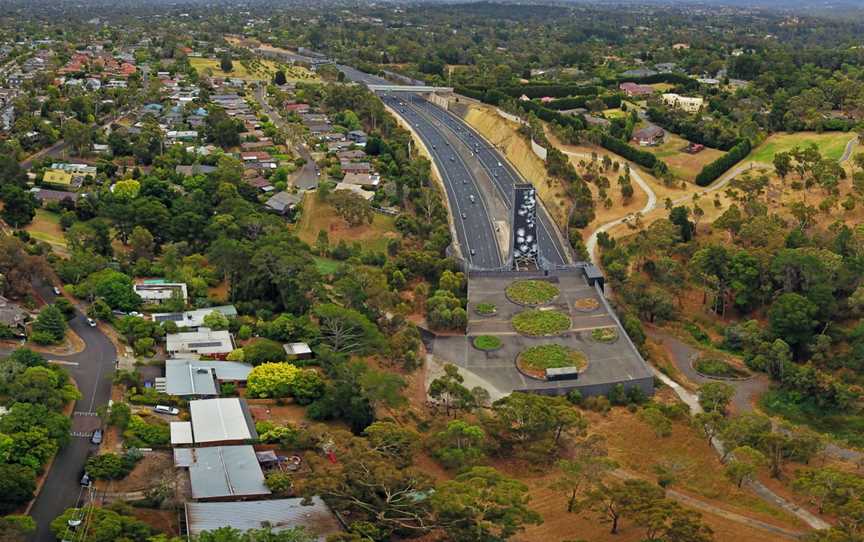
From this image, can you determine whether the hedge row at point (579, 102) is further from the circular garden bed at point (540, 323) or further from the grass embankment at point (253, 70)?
the circular garden bed at point (540, 323)

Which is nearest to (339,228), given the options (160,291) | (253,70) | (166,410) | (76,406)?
(160,291)

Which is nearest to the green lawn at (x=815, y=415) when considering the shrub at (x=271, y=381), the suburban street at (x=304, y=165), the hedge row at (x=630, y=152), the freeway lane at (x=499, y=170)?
the freeway lane at (x=499, y=170)

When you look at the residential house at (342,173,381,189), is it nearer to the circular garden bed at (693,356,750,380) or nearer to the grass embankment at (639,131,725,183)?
the grass embankment at (639,131,725,183)

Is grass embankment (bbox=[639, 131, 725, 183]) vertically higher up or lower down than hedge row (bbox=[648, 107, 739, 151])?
lower down

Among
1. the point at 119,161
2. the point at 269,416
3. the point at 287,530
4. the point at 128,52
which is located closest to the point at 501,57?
the point at 128,52

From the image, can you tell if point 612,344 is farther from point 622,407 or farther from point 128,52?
point 128,52

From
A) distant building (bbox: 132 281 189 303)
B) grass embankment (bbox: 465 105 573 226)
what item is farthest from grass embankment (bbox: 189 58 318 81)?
distant building (bbox: 132 281 189 303)
